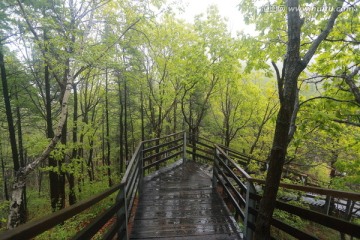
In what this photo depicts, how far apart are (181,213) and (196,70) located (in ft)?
25.9

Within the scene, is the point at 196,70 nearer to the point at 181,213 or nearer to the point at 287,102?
the point at 181,213

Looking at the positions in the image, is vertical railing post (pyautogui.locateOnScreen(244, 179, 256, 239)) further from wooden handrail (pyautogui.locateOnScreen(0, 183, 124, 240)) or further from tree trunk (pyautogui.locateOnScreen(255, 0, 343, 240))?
wooden handrail (pyautogui.locateOnScreen(0, 183, 124, 240))

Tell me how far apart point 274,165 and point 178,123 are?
2151cm

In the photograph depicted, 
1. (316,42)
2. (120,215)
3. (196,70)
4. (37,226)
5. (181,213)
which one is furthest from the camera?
(196,70)

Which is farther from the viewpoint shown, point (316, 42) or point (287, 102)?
point (316, 42)

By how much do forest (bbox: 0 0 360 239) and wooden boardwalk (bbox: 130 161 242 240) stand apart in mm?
2211

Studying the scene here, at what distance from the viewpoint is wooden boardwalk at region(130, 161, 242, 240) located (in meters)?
3.87

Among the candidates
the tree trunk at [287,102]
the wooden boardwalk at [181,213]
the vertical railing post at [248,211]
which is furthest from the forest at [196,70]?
the wooden boardwalk at [181,213]

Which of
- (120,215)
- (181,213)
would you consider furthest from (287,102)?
(181,213)

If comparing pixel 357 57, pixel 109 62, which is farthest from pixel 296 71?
pixel 109 62

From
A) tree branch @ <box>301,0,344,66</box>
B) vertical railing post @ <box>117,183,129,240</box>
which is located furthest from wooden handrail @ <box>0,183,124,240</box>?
tree branch @ <box>301,0,344,66</box>

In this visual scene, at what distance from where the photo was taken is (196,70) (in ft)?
35.6

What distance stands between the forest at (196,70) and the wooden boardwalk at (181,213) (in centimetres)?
221

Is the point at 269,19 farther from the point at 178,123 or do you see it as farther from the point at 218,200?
the point at 178,123
